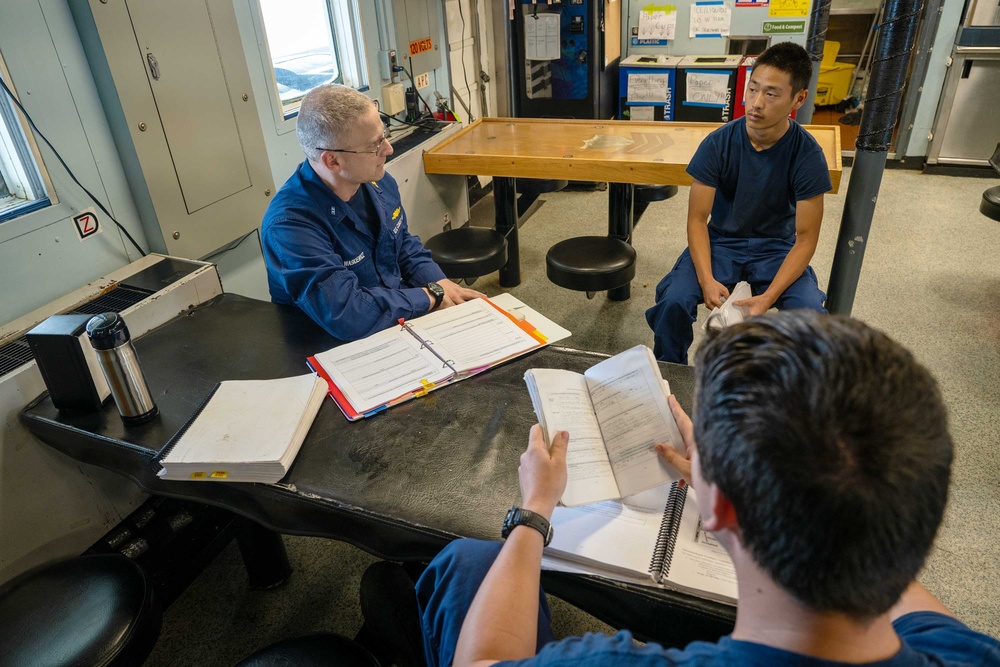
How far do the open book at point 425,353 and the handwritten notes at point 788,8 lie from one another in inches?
149

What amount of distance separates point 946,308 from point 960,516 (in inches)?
58.1

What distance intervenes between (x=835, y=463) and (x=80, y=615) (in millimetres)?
1386

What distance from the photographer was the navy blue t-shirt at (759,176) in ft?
7.18

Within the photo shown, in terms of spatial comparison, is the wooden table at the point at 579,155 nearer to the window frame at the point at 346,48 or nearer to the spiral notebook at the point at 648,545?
the window frame at the point at 346,48

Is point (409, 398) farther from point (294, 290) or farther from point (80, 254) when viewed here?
point (80, 254)

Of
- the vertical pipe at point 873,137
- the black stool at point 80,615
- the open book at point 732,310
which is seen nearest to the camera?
the black stool at point 80,615

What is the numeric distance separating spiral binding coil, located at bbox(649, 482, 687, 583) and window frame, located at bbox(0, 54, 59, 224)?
1813mm

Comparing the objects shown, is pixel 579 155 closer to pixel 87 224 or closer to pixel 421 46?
pixel 421 46

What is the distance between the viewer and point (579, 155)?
2740mm

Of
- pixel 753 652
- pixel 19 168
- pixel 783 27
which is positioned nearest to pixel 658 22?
pixel 783 27

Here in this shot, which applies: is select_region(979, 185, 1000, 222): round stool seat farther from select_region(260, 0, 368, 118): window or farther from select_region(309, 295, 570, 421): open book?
select_region(260, 0, 368, 118): window

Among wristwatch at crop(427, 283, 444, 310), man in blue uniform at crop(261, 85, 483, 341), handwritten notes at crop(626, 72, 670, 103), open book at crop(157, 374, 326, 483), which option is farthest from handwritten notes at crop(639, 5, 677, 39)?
open book at crop(157, 374, 326, 483)

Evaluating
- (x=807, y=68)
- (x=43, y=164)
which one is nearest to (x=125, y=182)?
(x=43, y=164)

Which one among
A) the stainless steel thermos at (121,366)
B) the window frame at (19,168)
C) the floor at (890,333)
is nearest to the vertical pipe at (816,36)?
the floor at (890,333)
